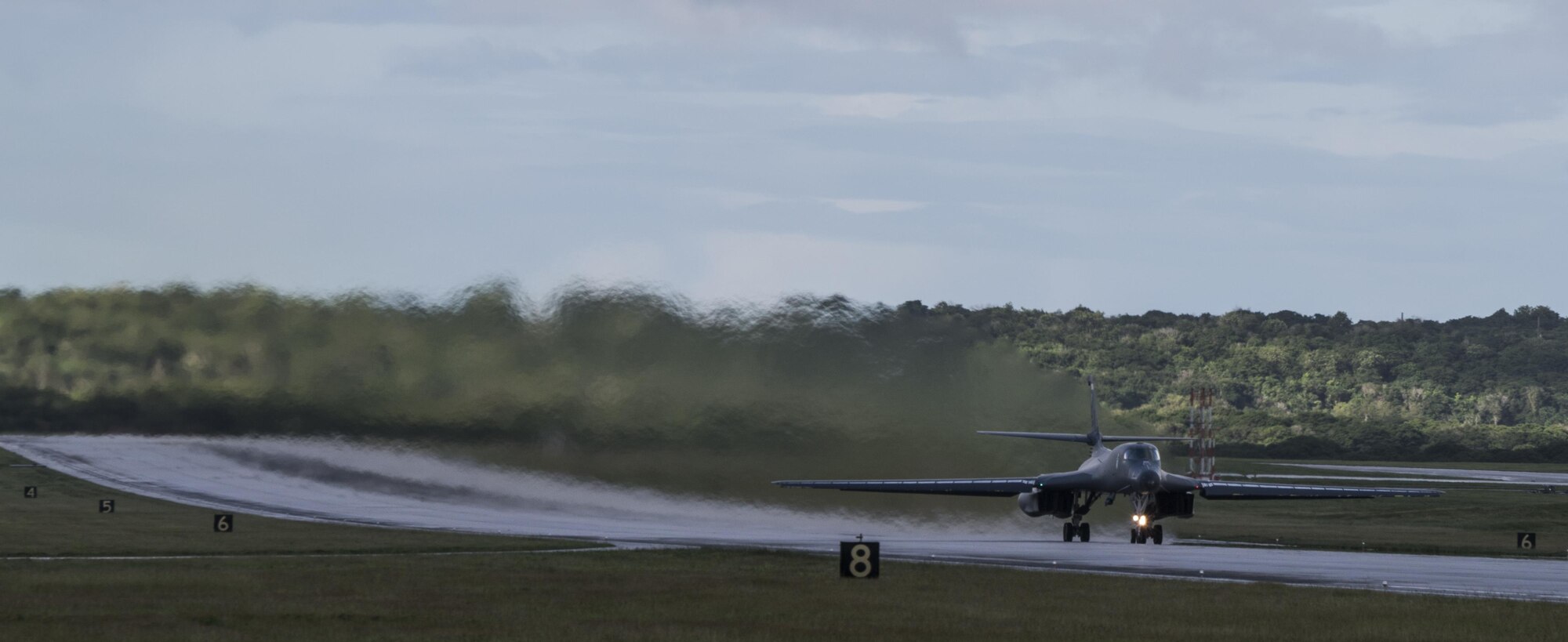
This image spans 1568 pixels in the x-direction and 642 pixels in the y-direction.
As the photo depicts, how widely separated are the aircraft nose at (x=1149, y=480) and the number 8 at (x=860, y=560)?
74.4ft

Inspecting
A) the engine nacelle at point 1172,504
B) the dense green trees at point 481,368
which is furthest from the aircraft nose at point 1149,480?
the dense green trees at point 481,368

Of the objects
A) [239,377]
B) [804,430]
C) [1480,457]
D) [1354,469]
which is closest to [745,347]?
[804,430]

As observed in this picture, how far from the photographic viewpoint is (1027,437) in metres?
66.2

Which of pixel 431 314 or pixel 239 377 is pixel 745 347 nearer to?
pixel 431 314

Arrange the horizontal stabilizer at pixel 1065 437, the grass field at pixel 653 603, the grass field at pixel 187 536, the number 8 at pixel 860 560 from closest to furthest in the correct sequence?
the grass field at pixel 653 603 → the number 8 at pixel 860 560 → the grass field at pixel 187 536 → the horizontal stabilizer at pixel 1065 437

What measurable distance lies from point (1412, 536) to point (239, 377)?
43865mm

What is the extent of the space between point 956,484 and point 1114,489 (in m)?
5.32

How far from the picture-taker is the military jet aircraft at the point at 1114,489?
197ft

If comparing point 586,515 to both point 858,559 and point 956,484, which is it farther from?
point 858,559

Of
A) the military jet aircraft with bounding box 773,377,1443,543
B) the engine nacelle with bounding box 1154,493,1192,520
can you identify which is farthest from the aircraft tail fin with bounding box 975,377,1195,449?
the engine nacelle with bounding box 1154,493,1192,520

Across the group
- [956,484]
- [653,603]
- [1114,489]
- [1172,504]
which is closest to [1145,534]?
[1172,504]

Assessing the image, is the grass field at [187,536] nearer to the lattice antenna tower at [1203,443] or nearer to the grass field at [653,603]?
the grass field at [653,603]

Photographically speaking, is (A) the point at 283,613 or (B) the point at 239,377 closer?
(A) the point at 283,613

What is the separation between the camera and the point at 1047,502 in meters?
62.8
